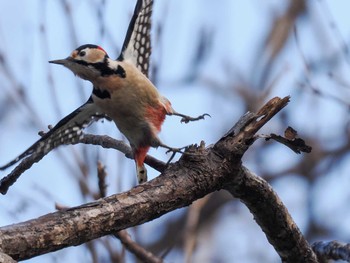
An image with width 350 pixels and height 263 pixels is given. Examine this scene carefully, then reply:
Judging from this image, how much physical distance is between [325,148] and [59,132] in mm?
3589

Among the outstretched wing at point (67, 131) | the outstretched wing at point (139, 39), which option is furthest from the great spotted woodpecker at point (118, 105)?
the outstretched wing at point (139, 39)

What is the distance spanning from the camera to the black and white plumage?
3328 mm

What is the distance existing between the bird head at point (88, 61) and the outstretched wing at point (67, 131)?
0.14 m

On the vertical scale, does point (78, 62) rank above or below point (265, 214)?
above

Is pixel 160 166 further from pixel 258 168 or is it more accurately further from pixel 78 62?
pixel 258 168


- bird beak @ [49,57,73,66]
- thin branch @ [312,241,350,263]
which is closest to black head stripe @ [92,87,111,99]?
bird beak @ [49,57,73,66]

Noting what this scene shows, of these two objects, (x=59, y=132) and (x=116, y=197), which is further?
(x=59, y=132)

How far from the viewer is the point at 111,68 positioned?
3637 mm

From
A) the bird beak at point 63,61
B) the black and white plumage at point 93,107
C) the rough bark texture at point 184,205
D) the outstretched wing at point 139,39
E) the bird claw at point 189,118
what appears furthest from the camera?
the outstretched wing at point 139,39

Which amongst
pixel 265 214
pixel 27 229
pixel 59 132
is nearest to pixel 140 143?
pixel 59 132

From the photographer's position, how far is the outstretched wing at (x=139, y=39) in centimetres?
395

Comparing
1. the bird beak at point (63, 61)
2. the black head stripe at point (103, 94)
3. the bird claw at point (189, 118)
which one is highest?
the bird beak at point (63, 61)

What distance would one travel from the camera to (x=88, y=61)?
3574 millimetres

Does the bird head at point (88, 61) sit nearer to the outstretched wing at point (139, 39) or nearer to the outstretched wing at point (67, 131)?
the outstretched wing at point (67, 131)
